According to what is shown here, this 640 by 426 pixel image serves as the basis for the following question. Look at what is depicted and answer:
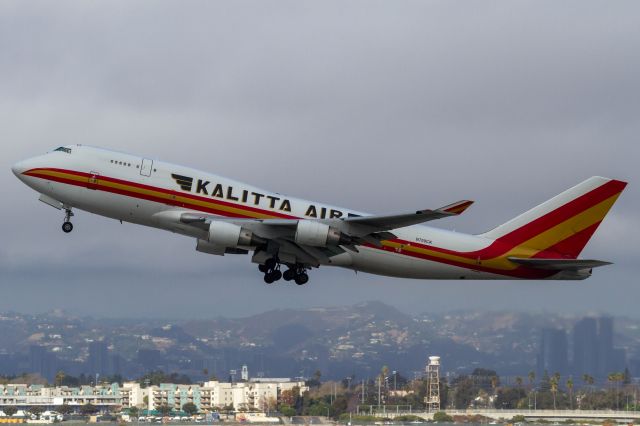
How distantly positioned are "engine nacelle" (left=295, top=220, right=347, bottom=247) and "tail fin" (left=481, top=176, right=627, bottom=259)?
10.2m

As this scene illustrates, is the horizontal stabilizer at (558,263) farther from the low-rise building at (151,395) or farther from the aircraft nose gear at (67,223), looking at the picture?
the low-rise building at (151,395)

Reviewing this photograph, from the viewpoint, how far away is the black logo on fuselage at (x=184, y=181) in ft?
172

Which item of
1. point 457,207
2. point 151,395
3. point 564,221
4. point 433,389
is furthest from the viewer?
point 151,395

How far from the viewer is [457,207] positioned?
48781 millimetres

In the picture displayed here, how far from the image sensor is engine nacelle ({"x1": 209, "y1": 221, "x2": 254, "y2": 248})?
5134 centimetres

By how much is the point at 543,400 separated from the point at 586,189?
4985 centimetres

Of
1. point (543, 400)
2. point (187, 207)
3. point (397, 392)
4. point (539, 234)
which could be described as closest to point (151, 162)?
point (187, 207)

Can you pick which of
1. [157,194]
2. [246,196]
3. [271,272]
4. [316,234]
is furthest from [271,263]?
[157,194]

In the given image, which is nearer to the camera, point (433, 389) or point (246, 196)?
point (246, 196)

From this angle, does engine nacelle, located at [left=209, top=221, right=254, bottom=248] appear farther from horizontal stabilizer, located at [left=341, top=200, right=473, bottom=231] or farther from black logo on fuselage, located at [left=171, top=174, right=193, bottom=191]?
horizontal stabilizer, located at [left=341, top=200, right=473, bottom=231]

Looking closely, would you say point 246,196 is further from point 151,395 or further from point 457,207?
Result: point 151,395

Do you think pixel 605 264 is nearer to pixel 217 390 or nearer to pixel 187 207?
pixel 187 207

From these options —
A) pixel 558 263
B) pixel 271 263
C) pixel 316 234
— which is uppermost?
pixel 316 234

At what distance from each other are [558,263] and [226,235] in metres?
17.6
